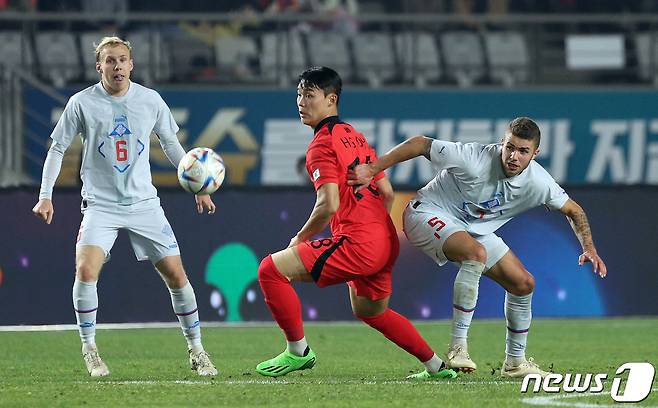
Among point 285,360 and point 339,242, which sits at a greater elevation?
point 339,242

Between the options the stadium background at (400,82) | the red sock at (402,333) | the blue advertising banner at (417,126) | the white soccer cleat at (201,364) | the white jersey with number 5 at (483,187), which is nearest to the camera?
the red sock at (402,333)

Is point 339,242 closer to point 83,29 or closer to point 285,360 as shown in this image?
point 285,360

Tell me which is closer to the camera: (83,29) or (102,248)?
(102,248)

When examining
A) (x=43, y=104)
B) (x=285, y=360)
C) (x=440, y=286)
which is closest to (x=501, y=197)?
(x=285, y=360)

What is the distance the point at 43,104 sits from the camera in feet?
53.1

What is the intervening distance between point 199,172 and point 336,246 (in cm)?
91

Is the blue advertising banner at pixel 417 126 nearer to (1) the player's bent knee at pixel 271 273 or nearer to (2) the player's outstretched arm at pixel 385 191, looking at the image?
(2) the player's outstretched arm at pixel 385 191

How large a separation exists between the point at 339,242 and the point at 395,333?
0.65 m

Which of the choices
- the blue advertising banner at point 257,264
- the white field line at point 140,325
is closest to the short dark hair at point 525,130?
the blue advertising banner at point 257,264

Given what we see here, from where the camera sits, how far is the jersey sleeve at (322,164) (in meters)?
7.47

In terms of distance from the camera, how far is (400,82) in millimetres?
17469

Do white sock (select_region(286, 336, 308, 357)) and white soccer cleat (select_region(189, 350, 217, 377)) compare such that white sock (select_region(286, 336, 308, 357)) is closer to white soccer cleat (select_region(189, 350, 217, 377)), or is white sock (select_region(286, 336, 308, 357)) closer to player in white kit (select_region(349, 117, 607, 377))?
white soccer cleat (select_region(189, 350, 217, 377))

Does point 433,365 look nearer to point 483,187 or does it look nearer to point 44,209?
point 483,187

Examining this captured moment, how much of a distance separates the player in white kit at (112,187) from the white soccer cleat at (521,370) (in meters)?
1.72
